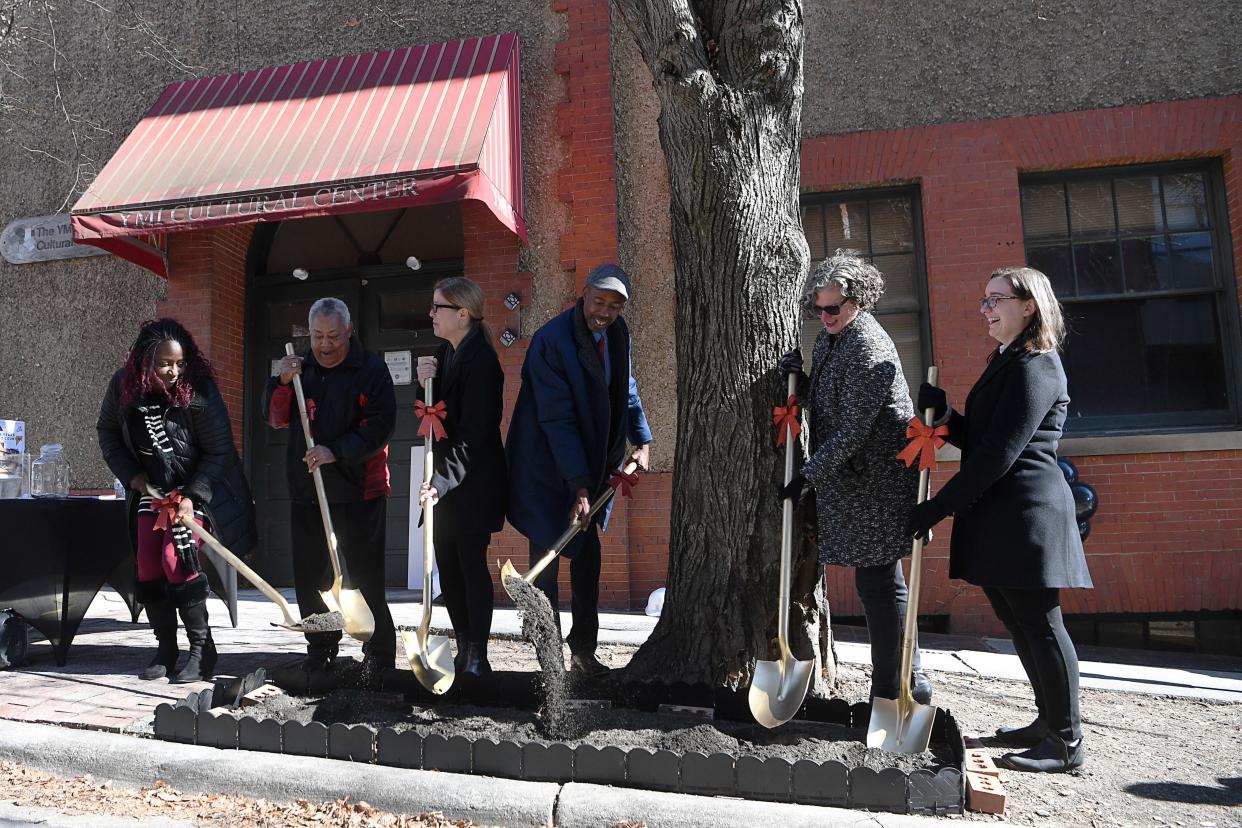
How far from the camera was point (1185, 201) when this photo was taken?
21.6 feet

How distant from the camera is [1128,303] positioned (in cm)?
662

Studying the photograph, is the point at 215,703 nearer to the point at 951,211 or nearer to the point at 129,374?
the point at 129,374

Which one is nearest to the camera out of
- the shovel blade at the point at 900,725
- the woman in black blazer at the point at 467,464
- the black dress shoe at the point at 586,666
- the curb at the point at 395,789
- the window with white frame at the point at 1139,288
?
the curb at the point at 395,789

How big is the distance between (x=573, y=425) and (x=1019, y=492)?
5.74 ft

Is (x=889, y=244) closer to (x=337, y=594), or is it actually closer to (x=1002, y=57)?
(x=1002, y=57)

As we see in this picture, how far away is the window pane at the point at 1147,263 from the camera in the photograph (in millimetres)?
6594

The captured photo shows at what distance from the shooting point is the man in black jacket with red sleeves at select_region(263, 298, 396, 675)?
13.1ft

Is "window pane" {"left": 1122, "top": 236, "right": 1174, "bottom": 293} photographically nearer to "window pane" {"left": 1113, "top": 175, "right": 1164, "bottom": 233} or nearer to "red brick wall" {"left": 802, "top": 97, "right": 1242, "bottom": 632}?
"window pane" {"left": 1113, "top": 175, "right": 1164, "bottom": 233}

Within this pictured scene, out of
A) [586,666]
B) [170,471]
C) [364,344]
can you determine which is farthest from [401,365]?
[586,666]

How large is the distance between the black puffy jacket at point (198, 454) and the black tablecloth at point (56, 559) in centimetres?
61

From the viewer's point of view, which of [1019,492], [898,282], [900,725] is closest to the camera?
[900,725]

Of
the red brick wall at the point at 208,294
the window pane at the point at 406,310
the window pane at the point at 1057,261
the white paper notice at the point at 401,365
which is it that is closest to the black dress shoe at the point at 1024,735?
the window pane at the point at 1057,261

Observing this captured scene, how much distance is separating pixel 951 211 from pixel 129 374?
554 cm

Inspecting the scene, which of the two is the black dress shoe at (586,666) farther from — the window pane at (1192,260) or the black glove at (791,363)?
the window pane at (1192,260)
